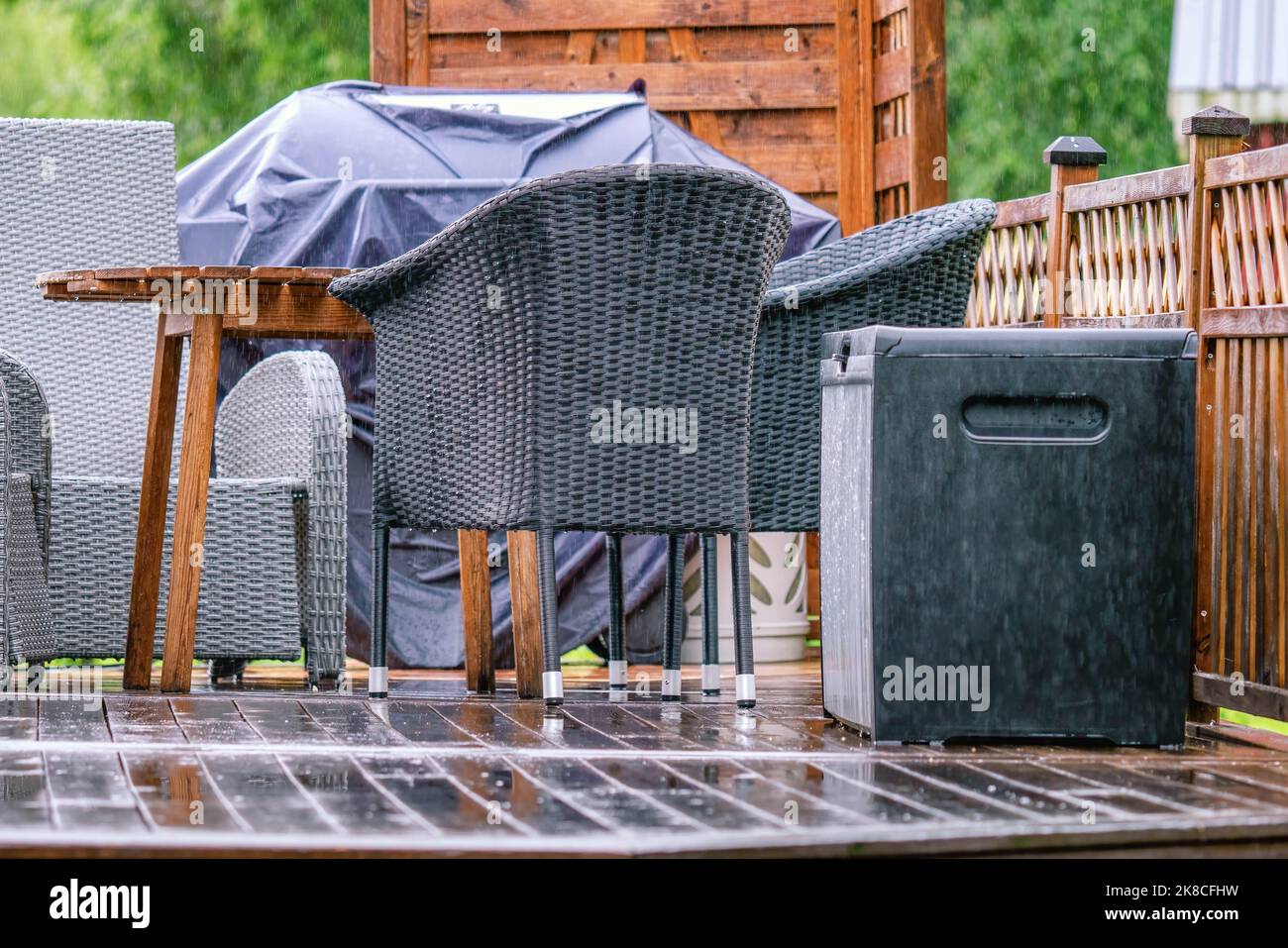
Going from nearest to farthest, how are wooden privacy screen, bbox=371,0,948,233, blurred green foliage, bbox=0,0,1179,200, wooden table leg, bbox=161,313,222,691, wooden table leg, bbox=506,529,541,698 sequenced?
wooden table leg, bbox=161,313,222,691
wooden table leg, bbox=506,529,541,698
wooden privacy screen, bbox=371,0,948,233
blurred green foliage, bbox=0,0,1179,200

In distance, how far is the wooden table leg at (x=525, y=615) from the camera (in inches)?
146

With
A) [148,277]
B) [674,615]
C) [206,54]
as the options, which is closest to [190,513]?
[148,277]

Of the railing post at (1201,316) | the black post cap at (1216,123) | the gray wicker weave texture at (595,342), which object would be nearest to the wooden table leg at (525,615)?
the gray wicker weave texture at (595,342)

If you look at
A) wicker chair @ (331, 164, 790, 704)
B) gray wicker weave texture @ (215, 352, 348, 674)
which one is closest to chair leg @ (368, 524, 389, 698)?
wicker chair @ (331, 164, 790, 704)

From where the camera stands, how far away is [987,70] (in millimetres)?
16000

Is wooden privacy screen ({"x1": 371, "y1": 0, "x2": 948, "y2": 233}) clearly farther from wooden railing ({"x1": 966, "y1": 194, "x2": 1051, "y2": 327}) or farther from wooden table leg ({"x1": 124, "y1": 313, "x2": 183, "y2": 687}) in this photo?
wooden table leg ({"x1": 124, "y1": 313, "x2": 183, "y2": 687})

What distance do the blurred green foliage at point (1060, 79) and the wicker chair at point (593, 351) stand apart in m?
13.0

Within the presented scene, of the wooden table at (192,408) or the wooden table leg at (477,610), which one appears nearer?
the wooden table at (192,408)

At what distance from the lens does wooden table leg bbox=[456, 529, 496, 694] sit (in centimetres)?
387

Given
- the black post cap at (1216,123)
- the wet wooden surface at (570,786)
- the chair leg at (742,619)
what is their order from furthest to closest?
the black post cap at (1216,123) < the chair leg at (742,619) < the wet wooden surface at (570,786)

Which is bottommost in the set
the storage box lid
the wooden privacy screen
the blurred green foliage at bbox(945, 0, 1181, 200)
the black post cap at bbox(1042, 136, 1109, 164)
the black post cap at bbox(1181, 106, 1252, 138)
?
the storage box lid

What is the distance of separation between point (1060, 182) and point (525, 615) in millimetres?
1766

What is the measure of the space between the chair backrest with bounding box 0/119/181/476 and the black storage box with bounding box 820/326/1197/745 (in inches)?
86.4

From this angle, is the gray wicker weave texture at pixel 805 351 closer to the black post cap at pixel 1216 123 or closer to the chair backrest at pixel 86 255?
the black post cap at pixel 1216 123
